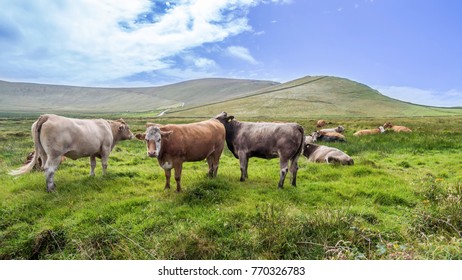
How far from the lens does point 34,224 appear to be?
6.49 meters

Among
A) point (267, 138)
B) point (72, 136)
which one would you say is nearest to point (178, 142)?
point (267, 138)

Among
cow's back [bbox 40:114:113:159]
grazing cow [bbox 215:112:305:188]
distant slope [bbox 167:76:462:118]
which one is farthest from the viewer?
distant slope [bbox 167:76:462:118]

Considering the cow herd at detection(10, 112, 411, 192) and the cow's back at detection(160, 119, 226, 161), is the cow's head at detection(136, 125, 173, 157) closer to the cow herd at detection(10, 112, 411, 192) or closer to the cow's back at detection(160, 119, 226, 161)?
the cow herd at detection(10, 112, 411, 192)

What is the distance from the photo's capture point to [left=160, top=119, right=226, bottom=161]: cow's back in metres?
8.19

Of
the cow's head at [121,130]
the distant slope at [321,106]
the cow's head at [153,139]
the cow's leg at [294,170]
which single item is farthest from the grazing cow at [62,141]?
the distant slope at [321,106]

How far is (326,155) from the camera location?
13.0 m

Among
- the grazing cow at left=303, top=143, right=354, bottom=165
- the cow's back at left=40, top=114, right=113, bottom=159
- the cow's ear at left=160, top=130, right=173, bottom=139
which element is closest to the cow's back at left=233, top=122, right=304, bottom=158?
the cow's ear at left=160, top=130, right=173, bottom=139

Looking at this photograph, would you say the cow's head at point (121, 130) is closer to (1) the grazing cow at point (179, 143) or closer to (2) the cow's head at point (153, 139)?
(1) the grazing cow at point (179, 143)

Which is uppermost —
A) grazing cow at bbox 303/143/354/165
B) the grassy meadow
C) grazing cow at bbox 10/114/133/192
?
grazing cow at bbox 10/114/133/192

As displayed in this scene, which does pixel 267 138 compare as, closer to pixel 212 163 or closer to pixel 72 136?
pixel 212 163

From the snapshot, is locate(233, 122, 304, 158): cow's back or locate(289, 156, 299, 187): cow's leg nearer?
locate(233, 122, 304, 158): cow's back

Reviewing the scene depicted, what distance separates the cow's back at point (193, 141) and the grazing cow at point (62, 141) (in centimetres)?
262
